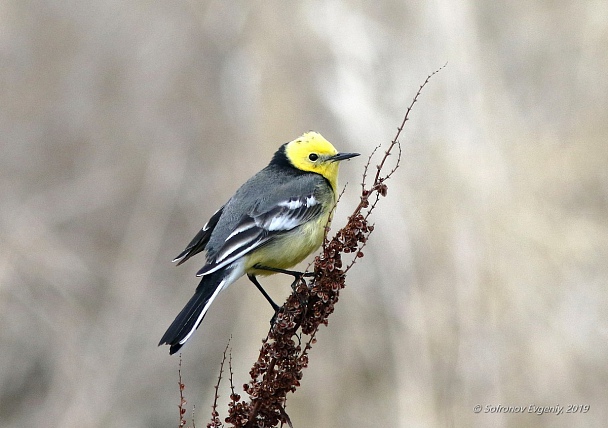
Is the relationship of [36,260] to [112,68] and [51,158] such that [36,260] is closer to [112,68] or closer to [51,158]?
[51,158]

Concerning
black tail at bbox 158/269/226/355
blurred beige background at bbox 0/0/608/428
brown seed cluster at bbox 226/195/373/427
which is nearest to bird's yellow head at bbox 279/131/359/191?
black tail at bbox 158/269/226/355

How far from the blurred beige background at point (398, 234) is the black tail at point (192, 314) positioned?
7.33 ft

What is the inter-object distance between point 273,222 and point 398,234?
199cm

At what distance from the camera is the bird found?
13.8 feet

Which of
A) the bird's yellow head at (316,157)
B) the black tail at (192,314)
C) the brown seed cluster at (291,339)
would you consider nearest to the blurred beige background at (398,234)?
the bird's yellow head at (316,157)

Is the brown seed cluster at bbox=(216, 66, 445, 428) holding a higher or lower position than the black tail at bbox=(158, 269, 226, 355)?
lower

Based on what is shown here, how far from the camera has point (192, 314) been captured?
3787mm

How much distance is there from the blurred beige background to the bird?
4.60 feet

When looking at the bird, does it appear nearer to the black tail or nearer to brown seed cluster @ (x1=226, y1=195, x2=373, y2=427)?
the black tail

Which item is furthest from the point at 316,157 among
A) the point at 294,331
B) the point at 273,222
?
the point at 294,331

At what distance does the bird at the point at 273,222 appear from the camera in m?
4.20

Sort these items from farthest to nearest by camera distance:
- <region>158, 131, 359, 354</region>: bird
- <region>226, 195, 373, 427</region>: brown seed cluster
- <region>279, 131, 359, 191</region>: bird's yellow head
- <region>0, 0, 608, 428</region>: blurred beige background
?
1. <region>0, 0, 608, 428</region>: blurred beige background
2. <region>279, 131, 359, 191</region>: bird's yellow head
3. <region>158, 131, 359, 354</region>: bird
4. <region>226, 195, 373, 427</region>: brown seed cluster

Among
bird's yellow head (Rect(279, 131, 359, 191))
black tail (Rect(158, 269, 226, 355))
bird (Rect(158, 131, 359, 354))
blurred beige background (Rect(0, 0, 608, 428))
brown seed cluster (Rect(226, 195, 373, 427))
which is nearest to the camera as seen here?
brown seed cluster (Rect(226, 195, 373, 427))

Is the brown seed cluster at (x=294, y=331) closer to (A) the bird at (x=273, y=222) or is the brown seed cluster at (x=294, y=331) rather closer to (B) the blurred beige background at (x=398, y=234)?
(A) the bird at (x=273, y=222)
